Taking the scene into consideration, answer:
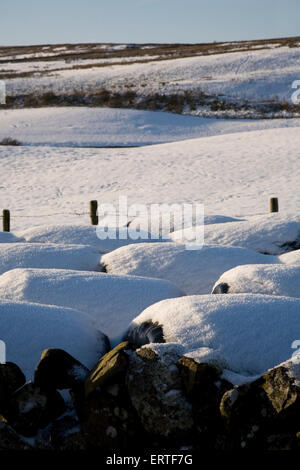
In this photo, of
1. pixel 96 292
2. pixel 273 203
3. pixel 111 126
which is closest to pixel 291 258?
pixel 96 292

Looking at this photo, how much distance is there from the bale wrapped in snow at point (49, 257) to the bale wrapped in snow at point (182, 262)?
0.84 feet

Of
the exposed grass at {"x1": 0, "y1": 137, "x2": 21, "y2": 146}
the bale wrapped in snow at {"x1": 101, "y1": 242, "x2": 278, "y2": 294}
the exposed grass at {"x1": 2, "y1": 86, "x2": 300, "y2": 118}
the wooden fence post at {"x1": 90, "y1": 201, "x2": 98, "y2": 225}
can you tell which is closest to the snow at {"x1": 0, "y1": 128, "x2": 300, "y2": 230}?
the wooden fence post at {"x1": 90, "y1": 201, "x2": 98, "y2": 225}

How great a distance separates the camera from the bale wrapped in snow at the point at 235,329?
395 cm

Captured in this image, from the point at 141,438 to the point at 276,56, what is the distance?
139 feet

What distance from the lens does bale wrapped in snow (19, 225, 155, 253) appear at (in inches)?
352

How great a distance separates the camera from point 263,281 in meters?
5.70

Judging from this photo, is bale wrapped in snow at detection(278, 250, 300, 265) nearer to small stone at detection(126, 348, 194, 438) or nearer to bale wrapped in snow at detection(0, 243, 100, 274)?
bale wrapped in snow at detection(0, 243, 100, 274)

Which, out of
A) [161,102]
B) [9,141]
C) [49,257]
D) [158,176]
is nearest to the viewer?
[49,257]

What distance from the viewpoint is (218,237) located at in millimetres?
8727

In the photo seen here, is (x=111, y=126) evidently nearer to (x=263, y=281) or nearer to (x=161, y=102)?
(x=161, y=102)

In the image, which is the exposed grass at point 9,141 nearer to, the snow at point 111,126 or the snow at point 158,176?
the snow at point 111,126

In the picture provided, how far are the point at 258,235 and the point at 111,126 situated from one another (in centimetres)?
2194

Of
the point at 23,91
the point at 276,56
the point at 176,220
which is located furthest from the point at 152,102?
the point at 176,220
